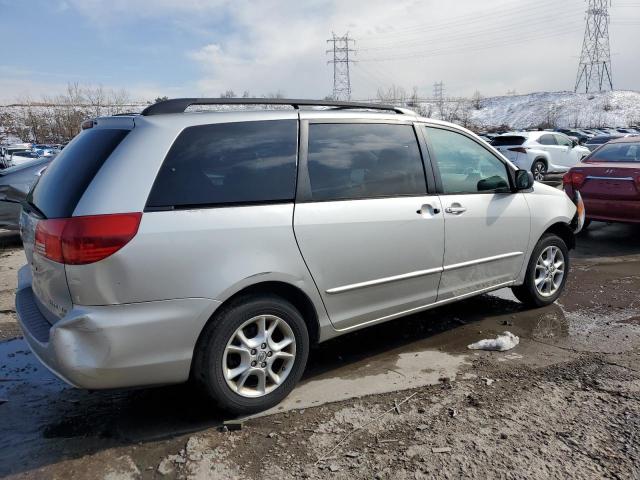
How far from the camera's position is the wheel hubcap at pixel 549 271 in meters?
5.12

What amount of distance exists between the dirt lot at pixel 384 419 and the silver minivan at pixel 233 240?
1.19 feet

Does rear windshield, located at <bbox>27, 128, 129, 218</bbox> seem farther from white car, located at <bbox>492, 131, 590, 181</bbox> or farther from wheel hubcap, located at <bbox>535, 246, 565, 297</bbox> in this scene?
white car, located at <bbox>492, 131, 590, 181</bbox>

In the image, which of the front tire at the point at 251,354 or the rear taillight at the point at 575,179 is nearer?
the front tire at the point at 251,354

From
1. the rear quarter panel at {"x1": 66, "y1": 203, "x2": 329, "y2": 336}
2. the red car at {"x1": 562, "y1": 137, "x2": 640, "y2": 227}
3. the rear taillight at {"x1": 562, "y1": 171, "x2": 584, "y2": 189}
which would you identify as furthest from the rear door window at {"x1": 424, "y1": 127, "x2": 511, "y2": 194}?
the rear taillight at {"x1": 562, "y1": 171, "x2": 584, "y2": 189}

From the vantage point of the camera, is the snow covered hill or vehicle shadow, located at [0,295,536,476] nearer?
vehicle shadow, located at [0,295,536,476]

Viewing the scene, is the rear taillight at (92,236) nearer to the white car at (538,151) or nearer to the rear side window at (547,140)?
the white car at (538,151)

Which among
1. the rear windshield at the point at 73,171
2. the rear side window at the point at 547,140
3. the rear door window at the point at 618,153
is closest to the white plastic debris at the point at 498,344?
the rear windshield at the point at 73,171

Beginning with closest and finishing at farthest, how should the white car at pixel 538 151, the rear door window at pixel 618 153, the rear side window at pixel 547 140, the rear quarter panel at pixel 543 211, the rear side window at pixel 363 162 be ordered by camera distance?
the rear side window at pixel 363 162
the rear quarter panel at pixel 543 211
the rear door window at pixel 618 153
the white car at pixel 538 151
the rear side window at pixel 547 140

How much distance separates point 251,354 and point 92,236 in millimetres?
1113

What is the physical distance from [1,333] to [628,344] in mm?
5310

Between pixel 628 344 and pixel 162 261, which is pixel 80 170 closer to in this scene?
pixel 162 261

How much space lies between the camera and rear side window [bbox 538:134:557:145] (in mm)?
17375

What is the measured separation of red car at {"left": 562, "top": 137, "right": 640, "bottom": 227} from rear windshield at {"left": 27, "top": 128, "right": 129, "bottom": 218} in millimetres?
7228

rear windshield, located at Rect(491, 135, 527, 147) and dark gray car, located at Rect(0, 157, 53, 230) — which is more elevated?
rear windshield, located at Rect(491, 135, 527, 147)
